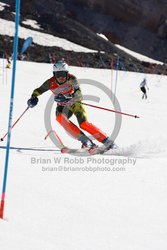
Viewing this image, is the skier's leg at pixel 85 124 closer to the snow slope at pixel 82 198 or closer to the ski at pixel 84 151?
the ski at pixel 84 151

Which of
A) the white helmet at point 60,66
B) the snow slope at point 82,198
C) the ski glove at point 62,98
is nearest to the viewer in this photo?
the snow slope at point 82,198

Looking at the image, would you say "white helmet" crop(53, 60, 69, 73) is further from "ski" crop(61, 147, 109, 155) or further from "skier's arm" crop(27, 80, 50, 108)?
"ski" crop(61, 147, 109, 155)

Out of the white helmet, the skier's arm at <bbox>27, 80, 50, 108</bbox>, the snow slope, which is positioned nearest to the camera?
the snow slope

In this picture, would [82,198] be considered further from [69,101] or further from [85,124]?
[69,101]

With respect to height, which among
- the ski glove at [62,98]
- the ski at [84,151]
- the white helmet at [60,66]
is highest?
the white helmet at [60,66]

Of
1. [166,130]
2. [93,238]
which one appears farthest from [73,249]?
[166,130]

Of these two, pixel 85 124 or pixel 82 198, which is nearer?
pixel 82 198

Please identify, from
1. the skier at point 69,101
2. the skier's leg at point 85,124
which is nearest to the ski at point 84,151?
the skier at point 69,101

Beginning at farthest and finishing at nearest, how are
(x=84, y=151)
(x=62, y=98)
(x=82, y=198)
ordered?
(x=62, y=98) → (x=84, y=151) → (x=82, y=198)

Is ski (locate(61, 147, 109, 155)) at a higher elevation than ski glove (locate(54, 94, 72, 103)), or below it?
below

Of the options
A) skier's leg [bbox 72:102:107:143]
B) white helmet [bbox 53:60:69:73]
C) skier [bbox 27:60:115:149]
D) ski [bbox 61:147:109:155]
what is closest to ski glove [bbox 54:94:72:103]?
skier [bbox 27:60:115:149]

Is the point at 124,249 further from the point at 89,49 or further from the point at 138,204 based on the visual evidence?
the point at 89,49

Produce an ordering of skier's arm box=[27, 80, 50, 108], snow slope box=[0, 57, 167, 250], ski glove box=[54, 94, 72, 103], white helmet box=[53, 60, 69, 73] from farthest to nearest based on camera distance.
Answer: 1. ski glove box=[54, 94, 72, 103]
2. skier's arm box=[27, 80, 50, 108]
3. white helmet box=[53, 60, 69, 73]
4. snow slope box=[0, 57, 167, 250]

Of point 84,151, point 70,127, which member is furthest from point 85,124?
point 84,151
